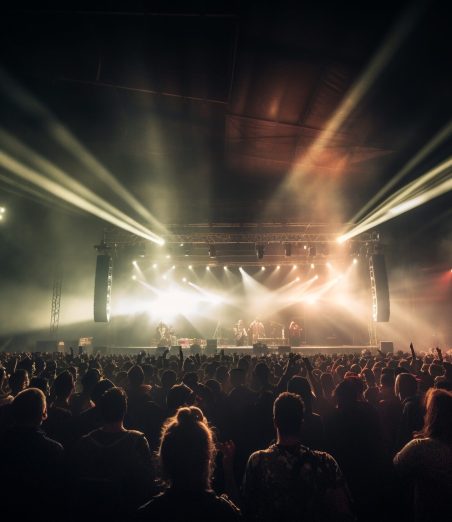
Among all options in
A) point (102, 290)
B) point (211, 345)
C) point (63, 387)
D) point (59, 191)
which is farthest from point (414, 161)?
point (211, 345)

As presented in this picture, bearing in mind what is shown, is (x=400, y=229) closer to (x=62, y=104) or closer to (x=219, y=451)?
(x=62, y=104)

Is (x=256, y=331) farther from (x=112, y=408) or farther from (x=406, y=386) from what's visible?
(x=112, y=408)

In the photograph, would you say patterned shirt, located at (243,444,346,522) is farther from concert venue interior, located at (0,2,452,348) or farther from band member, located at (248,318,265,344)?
band member, located at (248,318,265,344)

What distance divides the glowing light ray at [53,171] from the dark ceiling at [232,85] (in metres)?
0.38

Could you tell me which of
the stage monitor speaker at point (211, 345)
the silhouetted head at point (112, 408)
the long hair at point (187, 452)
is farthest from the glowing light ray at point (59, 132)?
the long hair at point (187, 452)

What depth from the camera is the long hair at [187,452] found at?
171 centimetres

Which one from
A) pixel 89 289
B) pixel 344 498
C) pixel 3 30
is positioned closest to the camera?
pixel 344 498

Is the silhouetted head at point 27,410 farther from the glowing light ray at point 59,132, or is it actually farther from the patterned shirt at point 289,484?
the glowing light ray at point 59,132

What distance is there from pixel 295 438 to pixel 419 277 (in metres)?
25.4

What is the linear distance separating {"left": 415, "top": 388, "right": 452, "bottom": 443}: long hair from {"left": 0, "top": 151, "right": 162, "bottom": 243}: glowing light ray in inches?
517

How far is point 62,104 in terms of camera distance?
9734mm

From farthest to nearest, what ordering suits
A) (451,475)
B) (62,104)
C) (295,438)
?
(62,104) < (451,475) < (295,438)

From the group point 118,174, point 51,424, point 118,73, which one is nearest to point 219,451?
point 51,424

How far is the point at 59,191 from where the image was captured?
14.2 m
